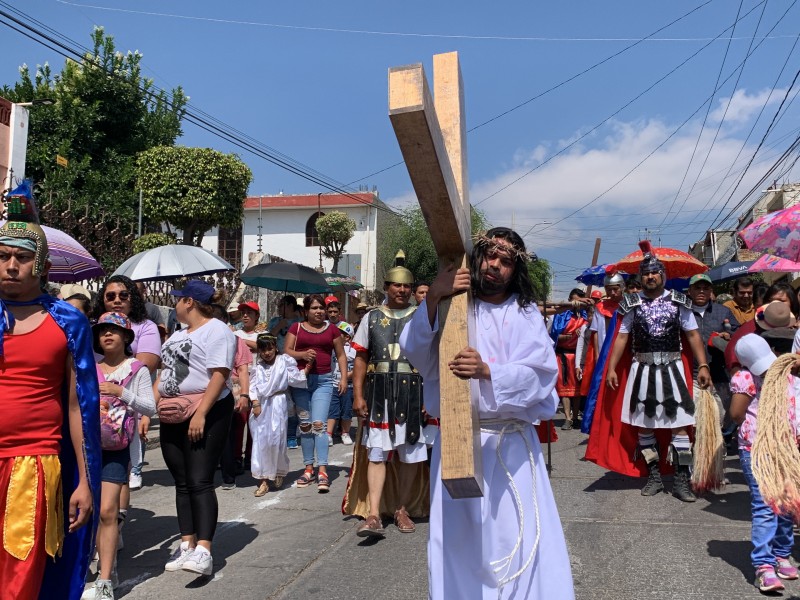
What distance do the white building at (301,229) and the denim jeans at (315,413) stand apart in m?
32.4

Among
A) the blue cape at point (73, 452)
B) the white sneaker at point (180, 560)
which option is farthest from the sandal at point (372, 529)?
the blue cape at point (73, 452)

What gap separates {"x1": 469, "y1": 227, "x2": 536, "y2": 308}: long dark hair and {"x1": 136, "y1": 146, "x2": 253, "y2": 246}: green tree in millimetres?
19504

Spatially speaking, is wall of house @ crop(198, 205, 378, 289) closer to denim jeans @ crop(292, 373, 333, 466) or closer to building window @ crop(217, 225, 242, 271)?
building window @ crop(217, 225, 242, 271)

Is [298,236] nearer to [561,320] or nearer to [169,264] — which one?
[561,320]

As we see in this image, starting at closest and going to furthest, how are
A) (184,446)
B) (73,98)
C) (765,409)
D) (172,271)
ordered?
(765,409) < (184,446) < (172,271) < (73,98)

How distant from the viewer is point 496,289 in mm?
3227

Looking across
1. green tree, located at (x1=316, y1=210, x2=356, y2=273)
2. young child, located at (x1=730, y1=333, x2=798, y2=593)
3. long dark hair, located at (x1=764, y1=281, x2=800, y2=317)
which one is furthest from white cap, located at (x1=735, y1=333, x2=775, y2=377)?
green tree, located at (x1=316, y1=210, x2=356, y2=273)

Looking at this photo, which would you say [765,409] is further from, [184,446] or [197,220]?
[197,220]

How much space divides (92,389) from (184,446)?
166cm

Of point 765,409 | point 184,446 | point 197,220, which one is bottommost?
point 184,446

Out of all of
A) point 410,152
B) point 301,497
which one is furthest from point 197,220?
point 410,152

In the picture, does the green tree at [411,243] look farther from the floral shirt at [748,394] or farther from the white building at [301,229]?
the floral shirt at [748,394]

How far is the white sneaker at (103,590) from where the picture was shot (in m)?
4.26

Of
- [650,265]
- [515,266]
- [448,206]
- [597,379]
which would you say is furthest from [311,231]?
[448,206]
